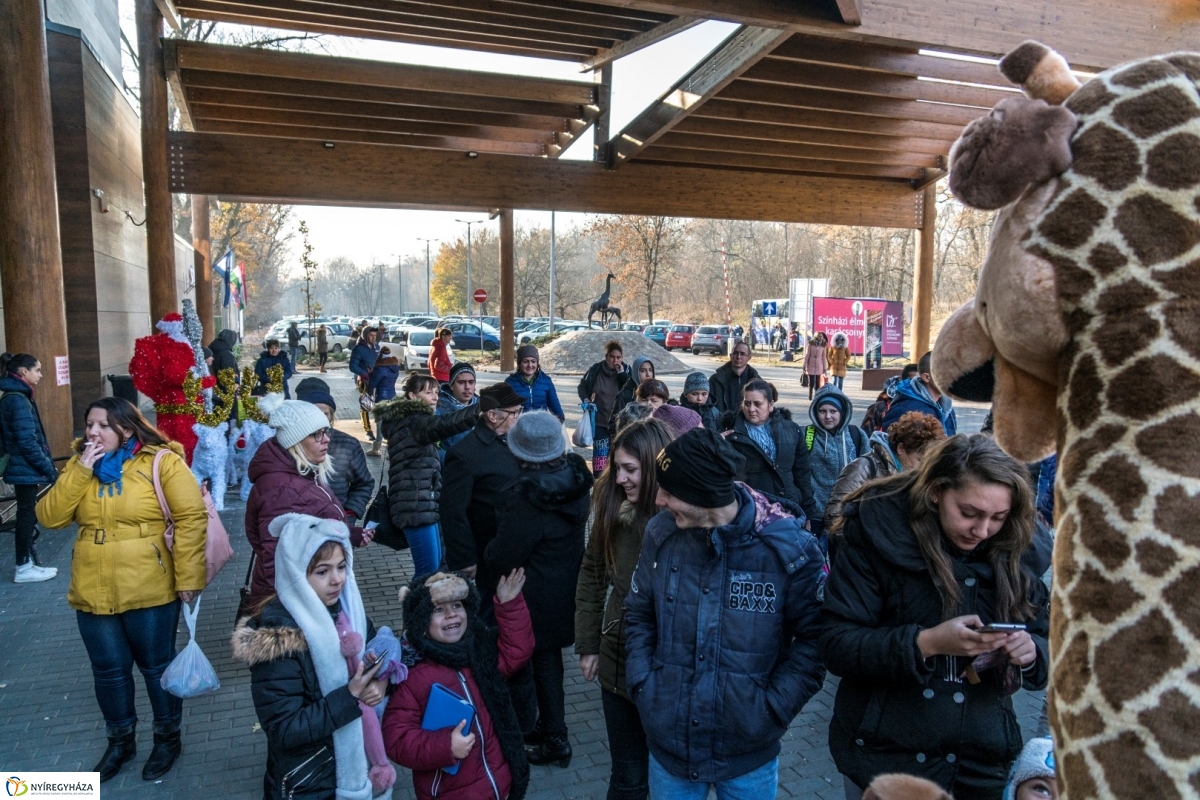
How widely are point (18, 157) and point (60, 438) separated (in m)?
3.17

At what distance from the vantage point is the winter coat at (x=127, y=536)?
399cm

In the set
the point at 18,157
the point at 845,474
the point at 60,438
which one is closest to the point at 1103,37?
the point at 845,474

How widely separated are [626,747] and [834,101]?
12.4 meters

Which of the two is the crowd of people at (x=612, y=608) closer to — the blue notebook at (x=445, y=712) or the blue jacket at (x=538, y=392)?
the blue notebook at (x=445, y=712)

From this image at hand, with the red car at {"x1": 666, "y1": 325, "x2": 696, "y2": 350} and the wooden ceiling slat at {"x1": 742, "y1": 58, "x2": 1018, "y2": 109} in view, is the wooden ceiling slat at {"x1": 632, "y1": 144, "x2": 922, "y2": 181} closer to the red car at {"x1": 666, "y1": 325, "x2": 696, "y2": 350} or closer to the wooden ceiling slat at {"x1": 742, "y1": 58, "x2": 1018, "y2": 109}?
the wooden ceiling slat at {"x1": 742, "y1": 58, "x2": 1018, "y2": 109}

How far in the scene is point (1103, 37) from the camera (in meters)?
9.95

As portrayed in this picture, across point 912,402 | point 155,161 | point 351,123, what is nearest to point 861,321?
point 351,123

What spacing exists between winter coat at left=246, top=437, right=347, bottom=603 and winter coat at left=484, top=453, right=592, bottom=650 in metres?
1.09

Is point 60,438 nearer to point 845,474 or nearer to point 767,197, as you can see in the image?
point 845,474

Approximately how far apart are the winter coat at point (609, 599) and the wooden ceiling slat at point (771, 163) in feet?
42.3

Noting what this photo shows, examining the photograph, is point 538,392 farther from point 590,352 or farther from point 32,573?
point 590,352

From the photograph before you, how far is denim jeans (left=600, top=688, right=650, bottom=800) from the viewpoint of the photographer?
10.8 ft

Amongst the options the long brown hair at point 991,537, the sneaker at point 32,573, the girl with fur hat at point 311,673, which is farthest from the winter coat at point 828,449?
the sneaker at point 32,573

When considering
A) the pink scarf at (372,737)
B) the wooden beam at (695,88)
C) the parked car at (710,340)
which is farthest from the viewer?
the parked car at (710,340)
